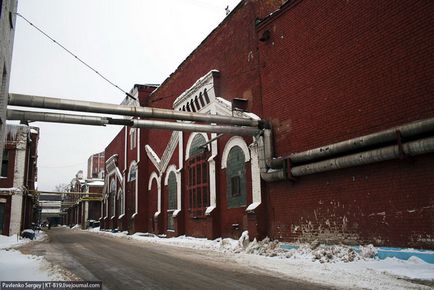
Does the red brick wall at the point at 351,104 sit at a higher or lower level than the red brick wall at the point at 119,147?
lower

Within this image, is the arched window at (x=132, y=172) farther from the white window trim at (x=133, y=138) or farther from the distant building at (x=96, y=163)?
the distant building at (x=96, y=163)

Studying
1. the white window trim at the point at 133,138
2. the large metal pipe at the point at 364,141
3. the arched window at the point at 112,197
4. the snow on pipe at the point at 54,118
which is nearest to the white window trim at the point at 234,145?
the large metal pipe at the point at 364,141

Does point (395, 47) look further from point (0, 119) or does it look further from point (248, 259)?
point (0, 119)

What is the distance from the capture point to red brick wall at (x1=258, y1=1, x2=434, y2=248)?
360 inches

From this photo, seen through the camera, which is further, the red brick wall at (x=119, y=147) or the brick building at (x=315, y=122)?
the red brick wall at (x=119, y=147)

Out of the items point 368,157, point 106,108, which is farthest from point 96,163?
point 368,157

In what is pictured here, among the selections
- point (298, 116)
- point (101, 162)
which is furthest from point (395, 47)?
point (101, 162)

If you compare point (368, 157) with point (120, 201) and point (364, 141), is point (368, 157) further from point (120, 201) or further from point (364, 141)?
point (120, 201)

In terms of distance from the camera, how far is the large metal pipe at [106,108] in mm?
11148

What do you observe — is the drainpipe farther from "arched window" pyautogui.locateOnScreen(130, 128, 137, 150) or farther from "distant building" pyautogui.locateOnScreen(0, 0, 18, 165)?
"arched window" pyautogui.locateOnScreen(130, 128, 137, 150)

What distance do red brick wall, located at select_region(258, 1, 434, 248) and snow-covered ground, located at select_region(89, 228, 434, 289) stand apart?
25.3 inches

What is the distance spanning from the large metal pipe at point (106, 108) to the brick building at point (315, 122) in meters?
1.35

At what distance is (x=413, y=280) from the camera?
283 inches

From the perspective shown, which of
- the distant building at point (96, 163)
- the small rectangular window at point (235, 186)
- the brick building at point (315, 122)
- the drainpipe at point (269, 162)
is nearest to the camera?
the brick building at point (315, 122)
